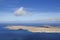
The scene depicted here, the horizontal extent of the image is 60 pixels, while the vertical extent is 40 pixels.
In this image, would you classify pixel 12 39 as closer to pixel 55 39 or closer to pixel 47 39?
pixel 47 39

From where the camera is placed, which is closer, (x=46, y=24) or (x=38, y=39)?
(x=38, y=39)

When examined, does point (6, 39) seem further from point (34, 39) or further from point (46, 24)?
point (46, 24)

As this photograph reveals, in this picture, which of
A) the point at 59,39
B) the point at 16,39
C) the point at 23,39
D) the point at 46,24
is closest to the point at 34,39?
the point at 23,39

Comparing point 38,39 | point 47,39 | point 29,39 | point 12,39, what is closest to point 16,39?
point 12,39

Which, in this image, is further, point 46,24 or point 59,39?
point 46,24

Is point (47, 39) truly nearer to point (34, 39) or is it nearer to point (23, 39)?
point (34, 39)

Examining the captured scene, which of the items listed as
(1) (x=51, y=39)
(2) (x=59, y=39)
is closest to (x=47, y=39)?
(1) (x=51, y=39)

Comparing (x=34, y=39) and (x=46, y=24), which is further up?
(x=46, y=24)

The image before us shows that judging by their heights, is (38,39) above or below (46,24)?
A: below
